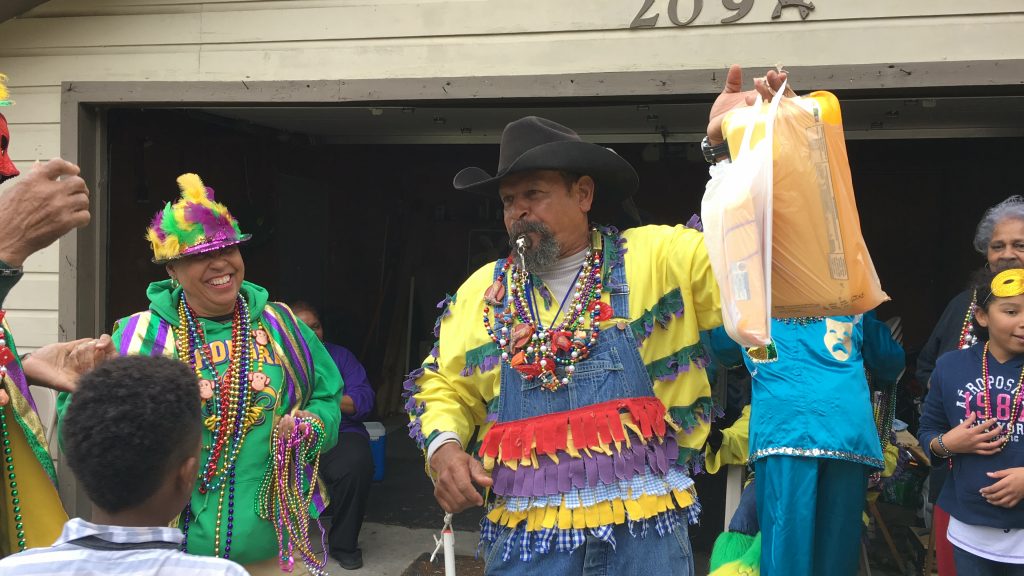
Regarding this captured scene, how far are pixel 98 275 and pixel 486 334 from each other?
353 cm

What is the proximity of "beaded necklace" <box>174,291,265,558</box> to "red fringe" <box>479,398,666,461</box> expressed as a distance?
3.37ft

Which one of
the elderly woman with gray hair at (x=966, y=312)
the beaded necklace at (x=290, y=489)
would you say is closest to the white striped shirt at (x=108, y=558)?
the beaded necklace at (x=290, y=489)

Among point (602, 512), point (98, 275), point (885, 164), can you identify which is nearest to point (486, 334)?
point (602, 512)

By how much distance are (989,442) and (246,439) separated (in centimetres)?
276

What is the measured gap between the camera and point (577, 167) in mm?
2518

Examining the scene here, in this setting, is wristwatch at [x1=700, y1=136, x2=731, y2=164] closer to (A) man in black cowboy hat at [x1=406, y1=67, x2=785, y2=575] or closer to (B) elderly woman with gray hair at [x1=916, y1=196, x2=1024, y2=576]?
(A) man in black cowboy hat at [x1=406, y1=67, x2=785, y2=575]

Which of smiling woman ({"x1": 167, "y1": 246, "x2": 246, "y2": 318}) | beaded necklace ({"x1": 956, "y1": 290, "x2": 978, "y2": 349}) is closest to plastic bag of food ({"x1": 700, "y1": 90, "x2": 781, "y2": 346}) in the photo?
smiling woman ({"x1": 167, "y1": 246, "x2": 246, "y2": 318})

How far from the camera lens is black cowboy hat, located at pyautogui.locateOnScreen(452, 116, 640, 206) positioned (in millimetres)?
2500

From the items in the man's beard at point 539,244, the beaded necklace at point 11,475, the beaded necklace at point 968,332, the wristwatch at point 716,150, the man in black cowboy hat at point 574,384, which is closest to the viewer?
the wristwatch at point 716,150

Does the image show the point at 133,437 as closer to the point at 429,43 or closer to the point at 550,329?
the point at 550,329

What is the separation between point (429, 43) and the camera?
4.63 m

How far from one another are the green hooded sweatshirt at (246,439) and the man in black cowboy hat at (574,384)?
2.10 feet

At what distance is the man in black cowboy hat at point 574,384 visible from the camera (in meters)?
2.40

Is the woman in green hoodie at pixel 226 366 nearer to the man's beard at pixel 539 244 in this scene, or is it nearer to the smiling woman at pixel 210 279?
the smiling woman at pixel 210 279
